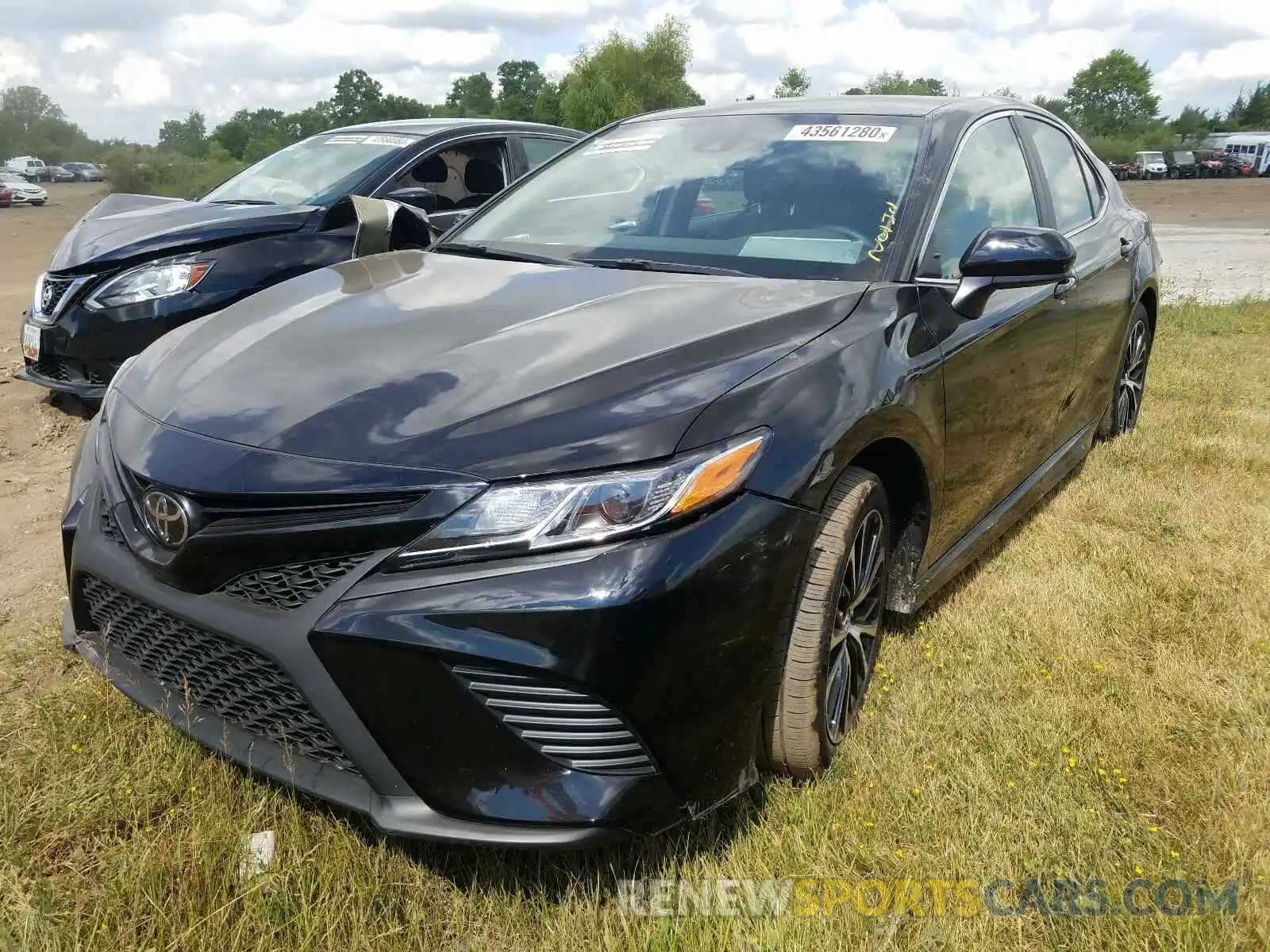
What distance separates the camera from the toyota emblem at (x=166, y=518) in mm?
1819

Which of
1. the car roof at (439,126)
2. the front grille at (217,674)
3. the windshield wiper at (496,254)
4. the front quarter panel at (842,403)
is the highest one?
the car roof at (439,126)

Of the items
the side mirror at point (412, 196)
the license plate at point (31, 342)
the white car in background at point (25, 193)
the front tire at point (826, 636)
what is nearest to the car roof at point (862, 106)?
the front tire at point (826, 636)

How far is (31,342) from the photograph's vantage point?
481 cm

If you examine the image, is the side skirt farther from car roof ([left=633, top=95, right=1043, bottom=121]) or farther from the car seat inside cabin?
the car seat inside cabin

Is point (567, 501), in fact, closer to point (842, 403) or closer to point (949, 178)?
point (842, 403)

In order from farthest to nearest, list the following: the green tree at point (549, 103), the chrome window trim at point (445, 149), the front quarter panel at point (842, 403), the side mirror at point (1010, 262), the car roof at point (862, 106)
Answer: the green tree at point (549, 103) → the chrome window trim at point (445, 149) → the car roof at point (862, 106) → the side mirror at point (1010, 262) → the front quarter panel at point (842, 403)

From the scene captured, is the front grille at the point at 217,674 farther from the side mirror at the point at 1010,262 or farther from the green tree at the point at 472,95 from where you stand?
the green tree at the point at 472,95

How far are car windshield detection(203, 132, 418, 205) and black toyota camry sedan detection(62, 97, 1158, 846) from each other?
2914mm

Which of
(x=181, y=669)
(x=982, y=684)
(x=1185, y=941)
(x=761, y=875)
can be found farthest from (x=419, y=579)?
(x=982, y=684)

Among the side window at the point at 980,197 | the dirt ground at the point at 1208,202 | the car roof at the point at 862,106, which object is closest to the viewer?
the side window at the point at 980,197

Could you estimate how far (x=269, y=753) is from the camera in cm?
188

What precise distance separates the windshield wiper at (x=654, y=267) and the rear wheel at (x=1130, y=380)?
2.61 m

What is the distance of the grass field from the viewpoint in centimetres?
185

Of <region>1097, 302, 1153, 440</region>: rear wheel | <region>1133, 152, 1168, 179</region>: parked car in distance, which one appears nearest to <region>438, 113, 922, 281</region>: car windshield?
<region>1097, 302, 1153, 440</region>: rear wheel
